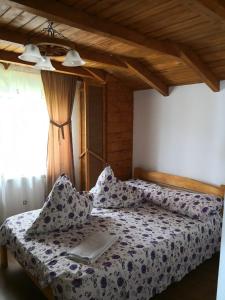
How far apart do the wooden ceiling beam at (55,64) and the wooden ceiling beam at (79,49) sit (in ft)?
2.01

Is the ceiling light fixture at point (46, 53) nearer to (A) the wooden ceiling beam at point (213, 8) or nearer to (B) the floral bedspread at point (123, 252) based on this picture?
(A) the wooden ceiling beam at point (213, 8)

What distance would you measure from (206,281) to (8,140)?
299 cm

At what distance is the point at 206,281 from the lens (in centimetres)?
261

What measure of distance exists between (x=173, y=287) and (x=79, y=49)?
8.93 ft

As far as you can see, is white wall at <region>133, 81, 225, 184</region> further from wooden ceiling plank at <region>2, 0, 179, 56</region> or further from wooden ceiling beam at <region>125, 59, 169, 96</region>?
wooden ceiling plank at <region>2, 0, 179, 56</region>

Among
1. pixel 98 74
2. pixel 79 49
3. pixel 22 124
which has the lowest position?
pixel 22 124

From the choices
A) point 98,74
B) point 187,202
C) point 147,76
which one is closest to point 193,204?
point 187,202

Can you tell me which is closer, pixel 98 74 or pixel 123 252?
pixel 123 252

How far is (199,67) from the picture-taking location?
9.91 ft

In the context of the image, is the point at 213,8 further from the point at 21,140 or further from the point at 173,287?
the point at 21,140

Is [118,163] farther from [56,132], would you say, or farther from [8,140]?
[8,140]

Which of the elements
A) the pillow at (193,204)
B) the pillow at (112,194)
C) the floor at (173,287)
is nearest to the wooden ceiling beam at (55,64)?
the pillow at (112,194)

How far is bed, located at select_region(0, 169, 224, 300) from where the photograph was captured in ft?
6.24

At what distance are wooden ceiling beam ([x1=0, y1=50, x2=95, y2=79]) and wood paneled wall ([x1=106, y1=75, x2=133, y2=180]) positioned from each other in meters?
0.46
